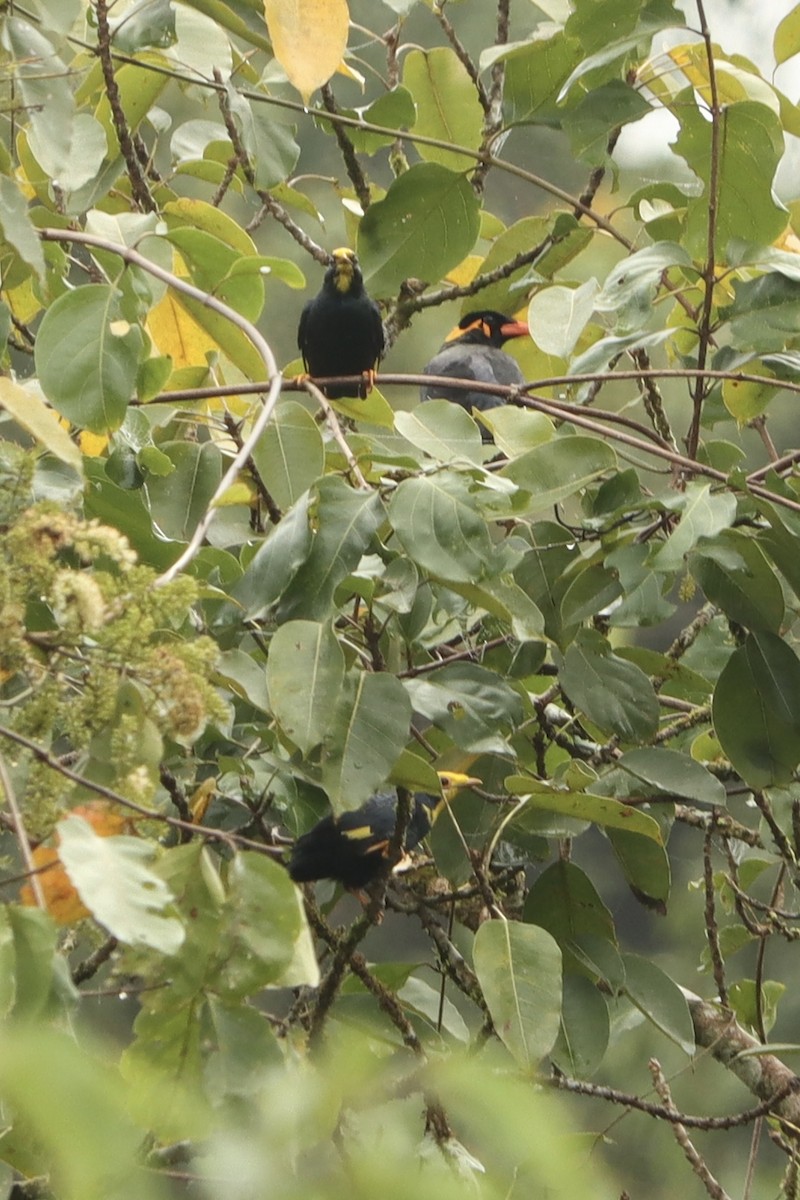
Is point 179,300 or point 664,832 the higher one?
point 179,300

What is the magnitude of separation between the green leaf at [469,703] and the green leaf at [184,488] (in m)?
0.28

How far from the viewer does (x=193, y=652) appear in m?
0.66

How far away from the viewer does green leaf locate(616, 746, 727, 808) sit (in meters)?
1.17

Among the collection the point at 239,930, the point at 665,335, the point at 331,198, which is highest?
the point at 665,335

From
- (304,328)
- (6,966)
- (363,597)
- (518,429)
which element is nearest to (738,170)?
(518,429)

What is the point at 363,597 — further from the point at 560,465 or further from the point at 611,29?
the point at 611,29

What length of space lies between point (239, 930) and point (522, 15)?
3.79 meters

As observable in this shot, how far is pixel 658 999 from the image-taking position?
1.28 m

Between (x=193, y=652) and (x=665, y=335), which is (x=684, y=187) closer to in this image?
(x=665, y=335)

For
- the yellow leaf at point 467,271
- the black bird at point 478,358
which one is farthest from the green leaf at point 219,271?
the black bird at point 478,358

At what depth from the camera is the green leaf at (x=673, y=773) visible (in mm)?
1171

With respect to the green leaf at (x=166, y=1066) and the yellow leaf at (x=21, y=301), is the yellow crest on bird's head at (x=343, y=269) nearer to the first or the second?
the yellow leaf at (x=21, y=301)

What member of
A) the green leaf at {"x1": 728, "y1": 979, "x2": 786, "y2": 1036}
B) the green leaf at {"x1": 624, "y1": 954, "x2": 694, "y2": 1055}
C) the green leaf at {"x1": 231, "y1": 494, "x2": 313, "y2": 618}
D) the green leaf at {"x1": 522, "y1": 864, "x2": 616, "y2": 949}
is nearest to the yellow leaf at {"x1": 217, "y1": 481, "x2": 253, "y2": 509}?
the green leaf at {"x1": 231, "y1": 494, "x2": 313, "y2": 618}

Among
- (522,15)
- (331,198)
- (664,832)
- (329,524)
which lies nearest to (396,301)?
(664,832)
